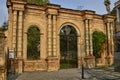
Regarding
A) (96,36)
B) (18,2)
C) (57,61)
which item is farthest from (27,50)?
(96,36)

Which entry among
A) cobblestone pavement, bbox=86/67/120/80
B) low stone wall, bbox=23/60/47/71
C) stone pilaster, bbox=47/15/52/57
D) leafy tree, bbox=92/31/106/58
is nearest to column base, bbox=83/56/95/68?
leafy tree, bbox=92/31/106/58

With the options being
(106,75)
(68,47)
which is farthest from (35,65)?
(106,75)

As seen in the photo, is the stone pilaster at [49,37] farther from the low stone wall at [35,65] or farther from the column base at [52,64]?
the low stone wall at [35,65]

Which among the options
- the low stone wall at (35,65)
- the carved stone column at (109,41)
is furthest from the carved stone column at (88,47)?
the low stone wall at (35,65)

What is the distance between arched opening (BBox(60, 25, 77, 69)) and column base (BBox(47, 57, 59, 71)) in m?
1.62

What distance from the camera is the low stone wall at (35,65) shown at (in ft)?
52.2

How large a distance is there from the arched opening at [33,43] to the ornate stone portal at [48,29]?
19.4 inches

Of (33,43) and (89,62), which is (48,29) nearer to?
(33,43)

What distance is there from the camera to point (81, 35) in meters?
19.2

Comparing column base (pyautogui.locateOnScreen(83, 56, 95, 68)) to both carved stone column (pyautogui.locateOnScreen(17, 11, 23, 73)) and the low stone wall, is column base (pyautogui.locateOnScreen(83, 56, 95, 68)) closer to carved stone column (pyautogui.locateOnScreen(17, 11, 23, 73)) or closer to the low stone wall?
the low stone wall

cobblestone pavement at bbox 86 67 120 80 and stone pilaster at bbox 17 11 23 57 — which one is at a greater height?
stone pilaster at bbox 17 11 23 57

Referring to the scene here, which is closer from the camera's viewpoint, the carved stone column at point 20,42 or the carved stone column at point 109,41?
the carved stone column at point 20,42

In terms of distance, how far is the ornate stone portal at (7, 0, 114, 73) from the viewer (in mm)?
15641

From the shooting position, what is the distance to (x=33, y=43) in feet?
59.0
